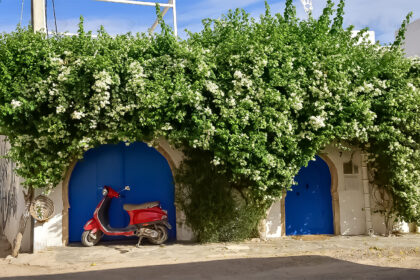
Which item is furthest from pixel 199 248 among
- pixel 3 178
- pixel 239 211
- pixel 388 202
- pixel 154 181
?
pixel 3 178

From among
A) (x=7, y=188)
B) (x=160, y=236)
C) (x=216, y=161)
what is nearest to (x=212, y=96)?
(x=216, y=161)

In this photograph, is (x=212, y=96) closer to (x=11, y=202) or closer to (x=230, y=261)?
(x=230, y=261)

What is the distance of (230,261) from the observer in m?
8.77

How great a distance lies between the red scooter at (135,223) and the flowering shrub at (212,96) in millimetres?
1254

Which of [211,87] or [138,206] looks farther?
[138,206]

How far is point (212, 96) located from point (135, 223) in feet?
11.6

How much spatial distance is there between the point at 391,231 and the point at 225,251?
17.4 feet

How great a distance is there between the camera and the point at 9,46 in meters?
9.43

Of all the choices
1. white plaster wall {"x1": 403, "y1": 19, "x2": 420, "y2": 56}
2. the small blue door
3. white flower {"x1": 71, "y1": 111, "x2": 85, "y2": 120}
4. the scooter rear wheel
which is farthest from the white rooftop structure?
white flower {"x1": 71, "y1": 111, "x2": 85, "y2": 120}

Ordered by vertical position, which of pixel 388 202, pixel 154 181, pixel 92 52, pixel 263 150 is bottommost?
pixel 388 202

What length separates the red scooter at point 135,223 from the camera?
33.7ft

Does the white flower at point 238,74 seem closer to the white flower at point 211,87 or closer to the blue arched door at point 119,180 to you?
the white flower at point 211,87

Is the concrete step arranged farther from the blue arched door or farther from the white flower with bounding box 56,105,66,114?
the white flower with bounding box 56,105,66,114

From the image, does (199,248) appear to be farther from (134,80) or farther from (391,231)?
(391,231)
